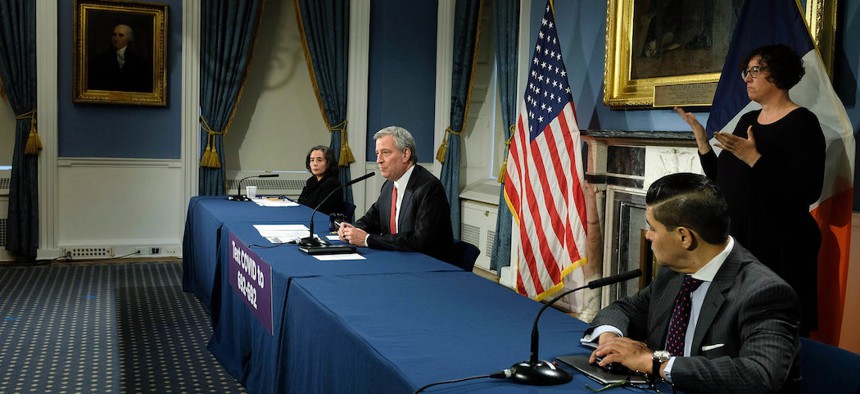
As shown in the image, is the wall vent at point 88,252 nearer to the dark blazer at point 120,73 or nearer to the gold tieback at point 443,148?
the dark blazer at point 120,73

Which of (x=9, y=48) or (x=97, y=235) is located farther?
(x=97, y=235)

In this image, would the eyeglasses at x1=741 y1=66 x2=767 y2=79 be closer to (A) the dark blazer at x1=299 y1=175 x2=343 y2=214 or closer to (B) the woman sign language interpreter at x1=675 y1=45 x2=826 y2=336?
(B) the woman sign language interpreter at x1=675 y1=45 x2=826 y2=336

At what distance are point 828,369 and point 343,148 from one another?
6.07m

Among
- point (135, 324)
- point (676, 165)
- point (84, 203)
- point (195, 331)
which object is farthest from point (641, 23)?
point (84, 203)

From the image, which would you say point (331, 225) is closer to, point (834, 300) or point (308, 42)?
point (834, 300)

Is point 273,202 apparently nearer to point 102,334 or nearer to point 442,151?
point 102,334

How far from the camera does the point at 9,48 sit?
6461 millimetres

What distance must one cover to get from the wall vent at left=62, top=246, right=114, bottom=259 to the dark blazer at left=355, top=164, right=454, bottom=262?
13.3 ft

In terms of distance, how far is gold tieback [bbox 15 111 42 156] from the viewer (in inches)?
257

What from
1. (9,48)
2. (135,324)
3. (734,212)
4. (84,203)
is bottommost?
(135,324)

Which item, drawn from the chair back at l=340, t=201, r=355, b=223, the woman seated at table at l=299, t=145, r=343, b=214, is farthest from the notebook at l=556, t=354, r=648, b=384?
the woman seated at table at l=299, t=145, r=343, b=214

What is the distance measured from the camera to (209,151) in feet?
23.1

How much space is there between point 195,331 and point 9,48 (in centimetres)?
352

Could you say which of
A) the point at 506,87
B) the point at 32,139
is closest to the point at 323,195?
the point at 506,87
